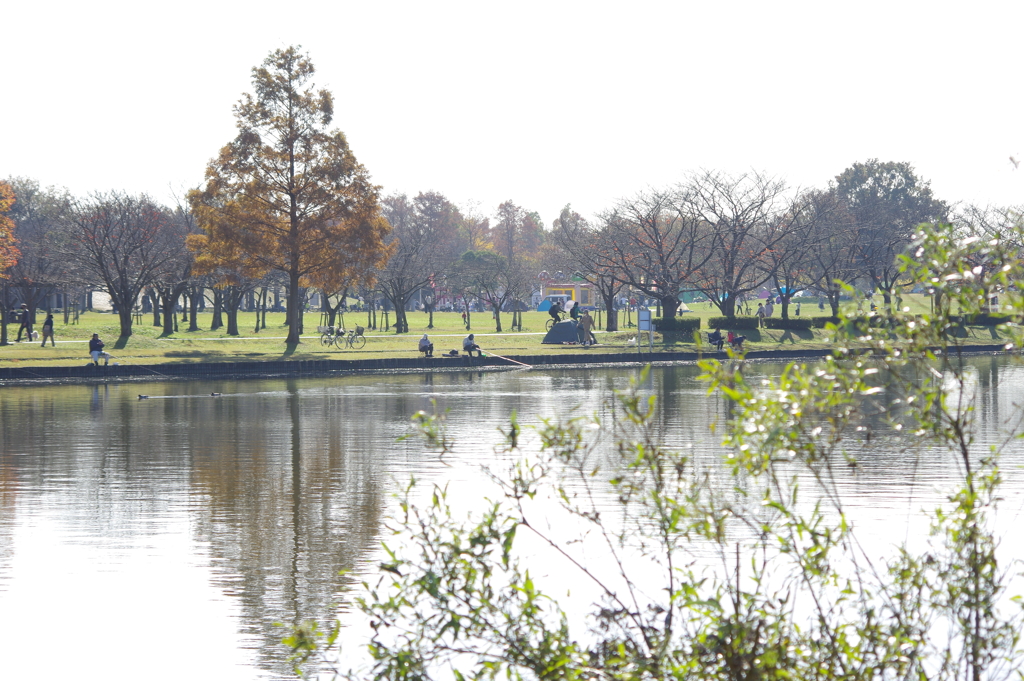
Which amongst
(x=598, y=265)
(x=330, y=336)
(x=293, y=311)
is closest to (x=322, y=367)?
(x=293, y=311)

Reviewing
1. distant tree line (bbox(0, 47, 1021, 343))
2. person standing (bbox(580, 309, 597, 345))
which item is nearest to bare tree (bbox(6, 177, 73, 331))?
distant tree line (bbox(0, 47, 1021, 343))

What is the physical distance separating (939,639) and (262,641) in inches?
191

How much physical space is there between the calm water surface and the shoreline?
687 centimetres

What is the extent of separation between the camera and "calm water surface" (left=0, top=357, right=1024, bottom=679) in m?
8.70

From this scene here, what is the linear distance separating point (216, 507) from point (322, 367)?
24773mm

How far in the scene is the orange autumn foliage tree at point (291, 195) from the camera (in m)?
47.6

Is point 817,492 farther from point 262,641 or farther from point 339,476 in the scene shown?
point 262,641

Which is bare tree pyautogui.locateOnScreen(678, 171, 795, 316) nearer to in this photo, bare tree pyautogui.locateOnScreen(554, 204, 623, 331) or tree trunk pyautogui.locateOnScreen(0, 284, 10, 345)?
bare tree pyautogui.locateOnScreen(554, 204, 623, 331)

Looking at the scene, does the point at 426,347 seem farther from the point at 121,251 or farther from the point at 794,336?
the point at 794,336

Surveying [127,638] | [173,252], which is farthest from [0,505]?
[173,252]

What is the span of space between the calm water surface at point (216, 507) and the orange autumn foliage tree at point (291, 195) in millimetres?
20767

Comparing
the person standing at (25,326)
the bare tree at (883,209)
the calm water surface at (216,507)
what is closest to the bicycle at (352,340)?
the person standing at (25,326)

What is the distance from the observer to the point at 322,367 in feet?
125

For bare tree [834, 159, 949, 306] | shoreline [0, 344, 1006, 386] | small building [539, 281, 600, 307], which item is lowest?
shoreline [0, 344, 1006, 386]
